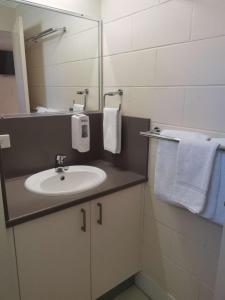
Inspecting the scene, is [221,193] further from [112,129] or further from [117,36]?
[117,36]

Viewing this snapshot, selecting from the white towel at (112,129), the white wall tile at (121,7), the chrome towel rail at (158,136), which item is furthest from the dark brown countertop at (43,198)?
the white wall tile at (121,7)

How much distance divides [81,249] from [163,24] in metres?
1.32

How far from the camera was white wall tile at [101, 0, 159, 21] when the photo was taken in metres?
1.32

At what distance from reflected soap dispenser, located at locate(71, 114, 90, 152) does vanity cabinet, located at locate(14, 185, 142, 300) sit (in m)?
0.43

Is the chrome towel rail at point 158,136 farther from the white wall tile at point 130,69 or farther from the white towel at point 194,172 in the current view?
the white wall tile at point 130,69

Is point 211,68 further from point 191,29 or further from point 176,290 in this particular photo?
point 176,290

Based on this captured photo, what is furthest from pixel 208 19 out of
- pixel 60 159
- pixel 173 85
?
pixel 60 159

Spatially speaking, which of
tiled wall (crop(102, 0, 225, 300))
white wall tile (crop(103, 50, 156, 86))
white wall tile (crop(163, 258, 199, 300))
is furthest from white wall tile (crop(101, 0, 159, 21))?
white wall tile (crop(163, 258, 199, 300))

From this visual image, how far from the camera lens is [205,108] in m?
1.14

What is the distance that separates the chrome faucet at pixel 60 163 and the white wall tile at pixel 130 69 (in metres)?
0.62

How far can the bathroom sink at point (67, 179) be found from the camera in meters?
1.33

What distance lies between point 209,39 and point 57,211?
109 centimetres

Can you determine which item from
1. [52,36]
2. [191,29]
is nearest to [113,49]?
[52,36]

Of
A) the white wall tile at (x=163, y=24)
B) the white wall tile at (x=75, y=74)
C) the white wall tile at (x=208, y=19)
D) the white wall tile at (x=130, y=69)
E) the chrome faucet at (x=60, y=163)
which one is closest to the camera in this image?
the white wall tile at (x=208, y=19)
